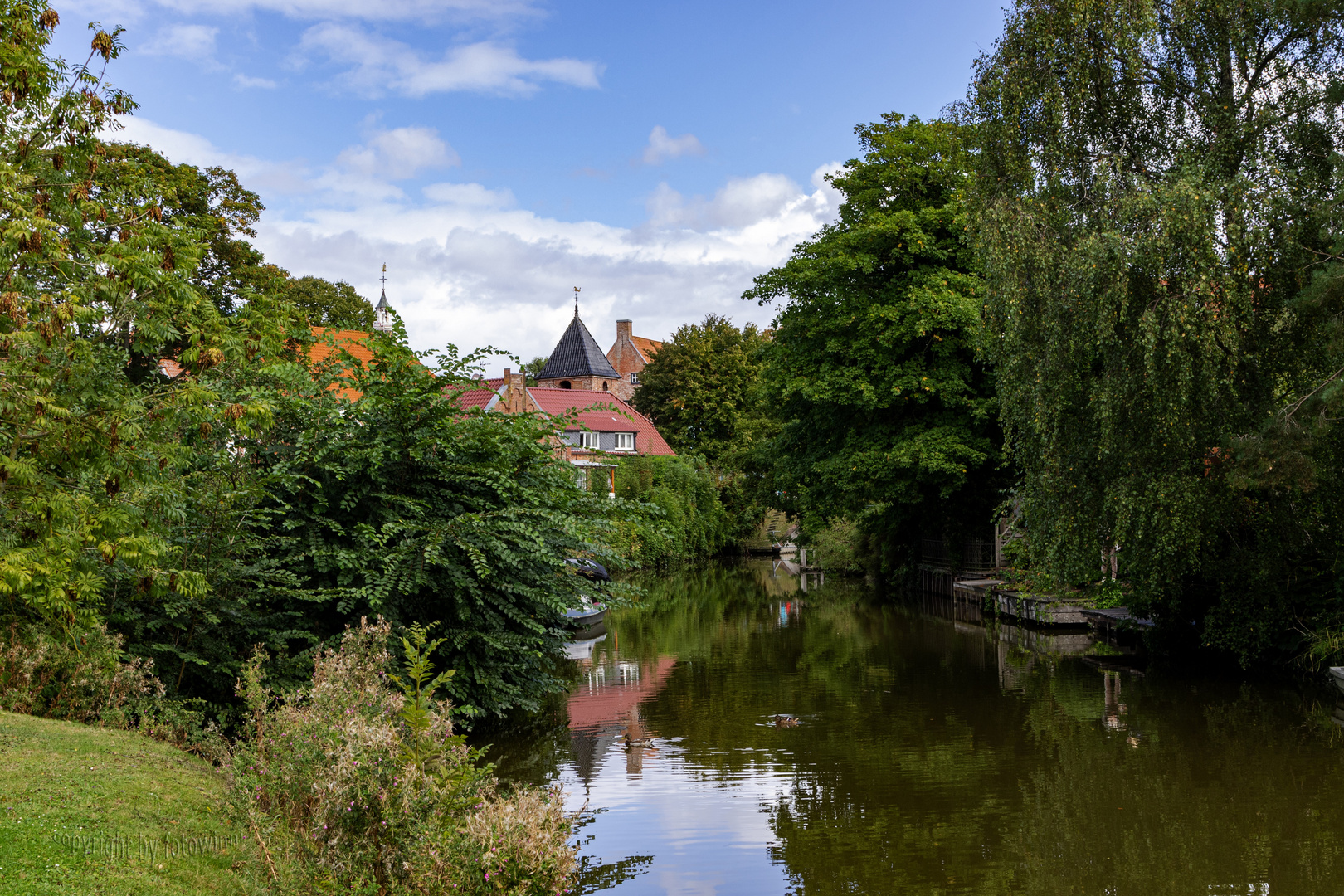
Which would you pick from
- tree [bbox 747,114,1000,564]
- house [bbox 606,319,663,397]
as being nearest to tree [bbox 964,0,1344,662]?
tree [bbox 747,114,1000,564]

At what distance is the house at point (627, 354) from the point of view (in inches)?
3583

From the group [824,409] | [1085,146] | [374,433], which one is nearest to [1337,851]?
[374,433]

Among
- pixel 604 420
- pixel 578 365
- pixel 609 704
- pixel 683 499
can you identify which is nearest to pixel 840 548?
pixel 683 499

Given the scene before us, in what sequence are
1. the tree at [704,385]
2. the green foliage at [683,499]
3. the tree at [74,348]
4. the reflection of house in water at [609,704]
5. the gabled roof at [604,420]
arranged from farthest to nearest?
the tree at [704,385]
the gabled roof at [604,420]
the green foliage at [683,499]
the reflection of house in water at [609,704]
the tree at [74,348]

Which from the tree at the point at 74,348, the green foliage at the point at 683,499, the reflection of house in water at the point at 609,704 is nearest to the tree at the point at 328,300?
the green foliage at the point at 683,499

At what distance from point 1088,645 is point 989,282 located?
353 inches

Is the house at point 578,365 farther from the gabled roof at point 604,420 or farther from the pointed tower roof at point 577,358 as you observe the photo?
the gabled roof at point 604,420

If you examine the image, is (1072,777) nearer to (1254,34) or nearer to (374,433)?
(374,433)

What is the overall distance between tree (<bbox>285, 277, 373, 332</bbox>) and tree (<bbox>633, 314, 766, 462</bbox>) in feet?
89.9

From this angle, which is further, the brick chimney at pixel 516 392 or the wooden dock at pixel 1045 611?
the brick chimney at pixel 516 392

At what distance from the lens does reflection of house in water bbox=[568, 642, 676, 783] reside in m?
12.8

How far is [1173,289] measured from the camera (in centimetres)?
1449

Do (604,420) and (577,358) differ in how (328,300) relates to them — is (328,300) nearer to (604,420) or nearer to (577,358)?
(604,420)

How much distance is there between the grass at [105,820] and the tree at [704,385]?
53275 millimetres
